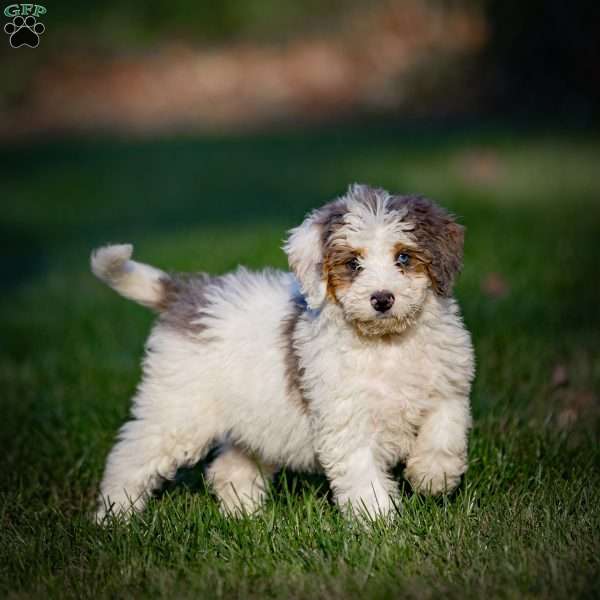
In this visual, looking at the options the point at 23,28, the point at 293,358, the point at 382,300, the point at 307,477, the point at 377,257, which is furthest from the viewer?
the point at 23,28

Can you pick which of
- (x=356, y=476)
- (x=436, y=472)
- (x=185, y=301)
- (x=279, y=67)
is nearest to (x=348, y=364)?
(x=356, y=476)

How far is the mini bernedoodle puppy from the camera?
471 centimetres

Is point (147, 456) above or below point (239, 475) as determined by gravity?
above

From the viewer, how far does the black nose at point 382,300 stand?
454 centimetres

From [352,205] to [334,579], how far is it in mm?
1710

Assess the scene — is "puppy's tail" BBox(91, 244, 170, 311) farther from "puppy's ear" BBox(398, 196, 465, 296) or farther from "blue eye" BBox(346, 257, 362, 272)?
"puppy's ear" BBox(398, 196, 465, 296)

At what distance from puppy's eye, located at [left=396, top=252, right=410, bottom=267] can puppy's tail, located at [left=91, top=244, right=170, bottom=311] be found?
1.53m

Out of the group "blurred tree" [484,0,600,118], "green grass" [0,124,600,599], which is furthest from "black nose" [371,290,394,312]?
"blurred tree" [484,0,600,118]

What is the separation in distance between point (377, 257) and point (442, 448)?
94 cm

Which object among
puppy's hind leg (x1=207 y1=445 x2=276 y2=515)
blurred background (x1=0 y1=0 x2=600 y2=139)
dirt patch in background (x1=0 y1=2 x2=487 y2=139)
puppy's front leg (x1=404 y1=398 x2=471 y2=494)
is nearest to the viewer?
puppy's front leg (x1=404 y1=398 x2=471 y2=494)

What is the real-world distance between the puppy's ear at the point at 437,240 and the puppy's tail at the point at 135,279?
Result: 158 centimetres

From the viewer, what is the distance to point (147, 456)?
5.48m

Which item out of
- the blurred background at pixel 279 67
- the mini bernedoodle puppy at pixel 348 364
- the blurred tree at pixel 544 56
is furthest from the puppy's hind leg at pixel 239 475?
the blurred background at pixel 279 67

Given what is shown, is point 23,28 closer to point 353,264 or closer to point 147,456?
point 147,456
